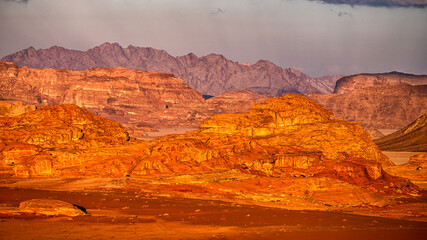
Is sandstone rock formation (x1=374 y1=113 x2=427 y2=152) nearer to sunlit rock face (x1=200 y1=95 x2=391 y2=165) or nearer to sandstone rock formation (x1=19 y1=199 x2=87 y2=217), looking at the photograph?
sunlit rock face (x1=200 y1=95 x2=391 y2=165)

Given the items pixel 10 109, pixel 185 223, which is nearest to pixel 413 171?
pixel 185 223

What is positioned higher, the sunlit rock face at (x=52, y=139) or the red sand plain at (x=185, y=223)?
the sunlit rock face at (x=52, y=139)

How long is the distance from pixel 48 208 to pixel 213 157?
3443 cm

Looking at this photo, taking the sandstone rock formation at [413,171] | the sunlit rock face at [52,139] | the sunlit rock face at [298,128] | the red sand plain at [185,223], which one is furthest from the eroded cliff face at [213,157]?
the red sand plain at [185,223]

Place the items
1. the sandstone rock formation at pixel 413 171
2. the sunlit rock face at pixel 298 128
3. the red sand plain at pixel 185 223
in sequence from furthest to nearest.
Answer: the sunlit rock face at pixel 298 128 < the sandstone rock formation at pixel 413 171 < the red sand plain at pixel 185 223

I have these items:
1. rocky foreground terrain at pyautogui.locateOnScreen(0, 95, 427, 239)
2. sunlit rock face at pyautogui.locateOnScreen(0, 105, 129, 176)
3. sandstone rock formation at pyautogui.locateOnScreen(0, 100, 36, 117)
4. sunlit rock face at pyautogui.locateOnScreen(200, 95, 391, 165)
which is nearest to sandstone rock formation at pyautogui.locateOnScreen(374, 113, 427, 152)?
sunlit rock face at pyautogui.locateOnScreen(200, 95, 391, 165)

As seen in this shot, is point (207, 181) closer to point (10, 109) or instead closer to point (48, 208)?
point (48, 208)

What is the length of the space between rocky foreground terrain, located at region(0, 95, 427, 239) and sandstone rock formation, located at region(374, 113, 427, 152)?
75943mm

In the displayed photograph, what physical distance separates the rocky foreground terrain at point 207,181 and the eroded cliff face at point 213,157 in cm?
16

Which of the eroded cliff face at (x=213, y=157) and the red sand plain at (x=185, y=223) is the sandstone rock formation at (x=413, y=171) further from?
the red sand plain at (x=185, y=223)

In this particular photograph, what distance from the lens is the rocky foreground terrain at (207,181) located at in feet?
113

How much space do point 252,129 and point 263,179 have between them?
34085 mm

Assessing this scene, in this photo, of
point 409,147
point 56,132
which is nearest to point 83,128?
point 56,132

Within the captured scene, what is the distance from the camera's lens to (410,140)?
17588 centimetres
